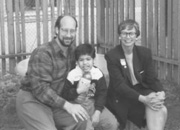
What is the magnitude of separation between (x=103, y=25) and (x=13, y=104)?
2.69 meters

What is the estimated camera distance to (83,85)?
3.74m

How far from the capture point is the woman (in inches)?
155

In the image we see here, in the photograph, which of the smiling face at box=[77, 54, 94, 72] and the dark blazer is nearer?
the smiling face at box=[77, 54, 94, 72]

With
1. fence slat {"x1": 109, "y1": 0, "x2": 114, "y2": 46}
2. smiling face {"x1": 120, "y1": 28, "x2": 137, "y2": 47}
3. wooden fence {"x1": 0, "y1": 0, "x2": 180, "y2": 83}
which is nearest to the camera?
smiling face {"x1": 120, "y1": 28, "x2": 137, "y2": 47}

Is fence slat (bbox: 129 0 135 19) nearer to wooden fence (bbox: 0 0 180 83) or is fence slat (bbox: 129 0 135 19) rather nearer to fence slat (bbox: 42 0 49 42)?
wooden fence (bbox: 0 0 180 83)

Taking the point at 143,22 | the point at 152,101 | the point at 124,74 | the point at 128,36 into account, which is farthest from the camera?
the point at 143,22

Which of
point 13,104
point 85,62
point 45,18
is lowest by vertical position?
point 13,104

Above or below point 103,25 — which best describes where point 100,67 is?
below

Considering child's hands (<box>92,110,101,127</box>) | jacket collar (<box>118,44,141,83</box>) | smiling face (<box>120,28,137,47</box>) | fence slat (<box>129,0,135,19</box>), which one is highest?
fence slat (<box>129,0,135,19</box>)

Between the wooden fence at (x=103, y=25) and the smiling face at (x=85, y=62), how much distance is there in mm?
2511

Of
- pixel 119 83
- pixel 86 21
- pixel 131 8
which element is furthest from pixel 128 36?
pixel 86 21


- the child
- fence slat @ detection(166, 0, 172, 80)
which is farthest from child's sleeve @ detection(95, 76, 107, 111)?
fence slat @ detection(166, 0, 172, 80)

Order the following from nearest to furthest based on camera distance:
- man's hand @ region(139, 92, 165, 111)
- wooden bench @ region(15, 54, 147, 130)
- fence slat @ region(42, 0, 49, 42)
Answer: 1. man's hand @ region(139, 92, 165, 111)
2. wooden bench @ region(15, 54, 147, 130)
3. fence slat @ region(42, 0, 49, 42)

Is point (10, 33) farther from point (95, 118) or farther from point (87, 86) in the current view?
point (95, 118)
